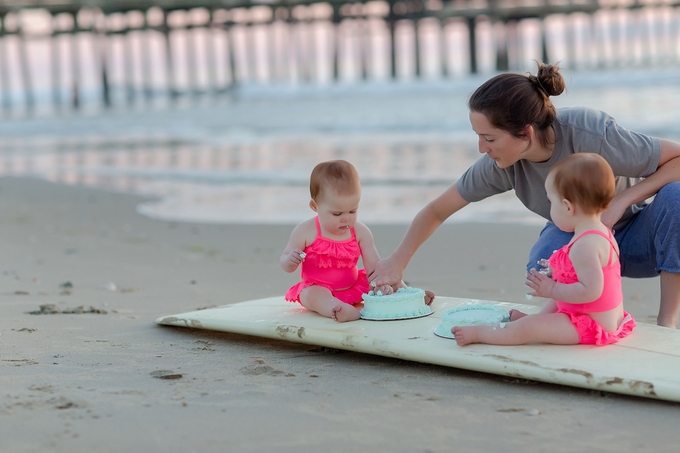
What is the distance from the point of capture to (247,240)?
18.5ft

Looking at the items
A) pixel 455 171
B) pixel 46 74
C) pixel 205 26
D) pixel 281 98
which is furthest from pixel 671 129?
pixel 46 74

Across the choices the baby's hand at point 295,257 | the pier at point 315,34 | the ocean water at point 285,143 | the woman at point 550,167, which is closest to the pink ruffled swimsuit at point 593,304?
the woman at point 550,167

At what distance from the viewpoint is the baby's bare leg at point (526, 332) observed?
2709 millimetres

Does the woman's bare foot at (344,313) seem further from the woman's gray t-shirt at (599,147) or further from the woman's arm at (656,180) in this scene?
the woman's arm at (656,180)

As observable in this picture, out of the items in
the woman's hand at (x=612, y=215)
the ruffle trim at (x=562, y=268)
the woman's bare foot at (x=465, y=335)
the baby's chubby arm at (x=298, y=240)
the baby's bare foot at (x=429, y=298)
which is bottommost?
the woman's bare foot at (x=465, y=335)

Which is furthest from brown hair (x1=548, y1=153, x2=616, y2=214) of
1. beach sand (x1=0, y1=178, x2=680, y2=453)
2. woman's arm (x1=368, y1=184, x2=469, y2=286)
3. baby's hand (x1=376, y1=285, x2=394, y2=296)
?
baby's hand (x1=376, y1=285, x2=394, y2=296)

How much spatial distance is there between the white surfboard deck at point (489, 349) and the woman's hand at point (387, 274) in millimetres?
207

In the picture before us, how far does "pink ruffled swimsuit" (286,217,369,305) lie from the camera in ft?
10.9

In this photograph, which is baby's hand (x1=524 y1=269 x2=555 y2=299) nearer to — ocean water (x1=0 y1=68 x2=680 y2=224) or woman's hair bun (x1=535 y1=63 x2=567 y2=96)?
woman's hair bun (x1=535 y1=63 x2=567 y2=96)

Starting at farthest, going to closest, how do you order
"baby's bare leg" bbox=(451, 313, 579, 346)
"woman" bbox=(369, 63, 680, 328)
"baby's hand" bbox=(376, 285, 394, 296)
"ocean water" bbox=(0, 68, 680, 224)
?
"ocean water" bbox=(0, 68, 680, 224) < "baby's hand" bbox=(376, 285, 394, 296) < "woman" bbox=(369, 63, 680, 328) < "baby's bare leg" bbox=(451, 313, 579, 346)

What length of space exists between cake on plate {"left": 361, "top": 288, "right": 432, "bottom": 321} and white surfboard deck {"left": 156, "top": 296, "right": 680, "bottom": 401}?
0.04 meters

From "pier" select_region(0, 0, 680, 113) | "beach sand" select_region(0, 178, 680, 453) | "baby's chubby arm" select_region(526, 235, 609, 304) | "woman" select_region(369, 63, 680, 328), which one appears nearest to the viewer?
"beach sand" select_region(0, 178, 680, 453)

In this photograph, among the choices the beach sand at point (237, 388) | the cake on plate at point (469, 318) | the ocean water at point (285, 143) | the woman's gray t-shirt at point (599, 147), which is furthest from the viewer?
the ocean water at point (285, 143)

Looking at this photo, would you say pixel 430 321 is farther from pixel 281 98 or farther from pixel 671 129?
pixel 281 98
